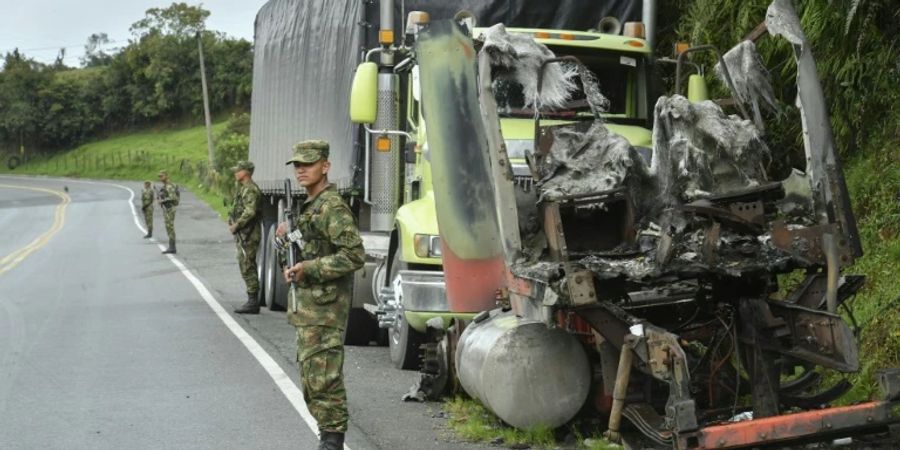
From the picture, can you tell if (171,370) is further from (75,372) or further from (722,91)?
(722,91)

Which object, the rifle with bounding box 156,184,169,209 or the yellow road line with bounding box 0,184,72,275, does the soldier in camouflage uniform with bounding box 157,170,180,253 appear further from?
the yellow road line with bounding box 0,184,72,275

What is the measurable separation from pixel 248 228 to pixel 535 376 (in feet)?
33.6

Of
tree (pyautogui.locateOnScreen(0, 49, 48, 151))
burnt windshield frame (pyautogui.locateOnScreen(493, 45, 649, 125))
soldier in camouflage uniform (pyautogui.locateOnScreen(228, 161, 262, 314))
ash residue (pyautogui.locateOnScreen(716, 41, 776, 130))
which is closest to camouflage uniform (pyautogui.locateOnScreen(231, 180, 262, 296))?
soldier in camouflage uniform (pyautogui.locateOnScreen(228, 161, 262, 314))

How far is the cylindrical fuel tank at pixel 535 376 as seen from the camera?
7840 millimetres

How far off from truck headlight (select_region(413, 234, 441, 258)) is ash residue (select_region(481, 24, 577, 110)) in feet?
5.05

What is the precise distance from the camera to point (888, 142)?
11.9m

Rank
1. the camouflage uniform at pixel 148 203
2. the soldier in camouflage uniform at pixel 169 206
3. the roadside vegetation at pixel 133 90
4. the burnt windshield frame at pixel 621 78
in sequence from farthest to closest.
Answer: the roadside vegetation at pixel 133 90, the camouflage uniform at pixel 148 203, the soldier in camouflage uniform at pixel 169 206, the burnt windshield frame at pixel 621 78

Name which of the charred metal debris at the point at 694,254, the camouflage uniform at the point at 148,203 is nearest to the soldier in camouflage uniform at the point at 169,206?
the camouflage uniform at the point at 148,203

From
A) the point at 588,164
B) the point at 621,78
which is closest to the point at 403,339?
the point at 621,78

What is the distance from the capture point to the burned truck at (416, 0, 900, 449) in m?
7.16

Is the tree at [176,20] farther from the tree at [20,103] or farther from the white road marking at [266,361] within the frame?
the white road marking at [266,361]

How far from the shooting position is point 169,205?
Answer: 108ft

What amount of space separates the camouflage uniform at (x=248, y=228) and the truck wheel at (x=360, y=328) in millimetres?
3682

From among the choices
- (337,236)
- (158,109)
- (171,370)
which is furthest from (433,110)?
(158,109)
